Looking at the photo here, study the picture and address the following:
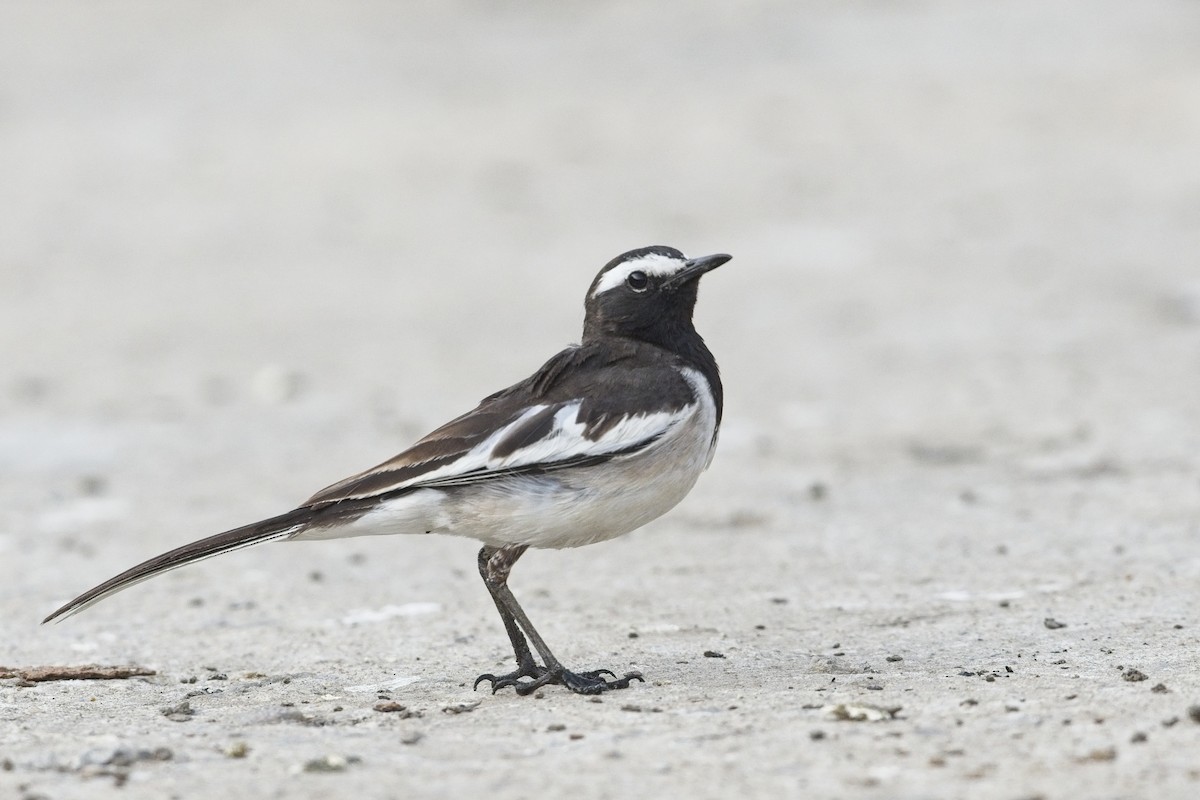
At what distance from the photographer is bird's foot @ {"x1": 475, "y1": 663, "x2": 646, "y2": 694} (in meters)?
5.66

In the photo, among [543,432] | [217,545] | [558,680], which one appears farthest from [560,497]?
[217,545]

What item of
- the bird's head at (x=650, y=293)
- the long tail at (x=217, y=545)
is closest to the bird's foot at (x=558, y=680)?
the long tail at (x=217, y=545)

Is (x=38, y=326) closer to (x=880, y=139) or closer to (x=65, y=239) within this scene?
(x=65, y=239)

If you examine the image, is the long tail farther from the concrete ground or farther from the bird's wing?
the concrete ground

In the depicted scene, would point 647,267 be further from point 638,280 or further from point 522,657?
point 522,657

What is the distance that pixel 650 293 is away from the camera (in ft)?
20.8

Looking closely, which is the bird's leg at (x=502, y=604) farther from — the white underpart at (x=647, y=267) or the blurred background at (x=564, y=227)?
the blurred background at (x=564, y=227)

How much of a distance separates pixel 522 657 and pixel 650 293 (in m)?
1.44

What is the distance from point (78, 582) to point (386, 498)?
2.76m

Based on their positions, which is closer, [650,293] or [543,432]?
[543,432]

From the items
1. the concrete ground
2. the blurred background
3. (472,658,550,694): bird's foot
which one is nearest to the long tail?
the concrete ground

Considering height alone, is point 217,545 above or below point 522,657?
above

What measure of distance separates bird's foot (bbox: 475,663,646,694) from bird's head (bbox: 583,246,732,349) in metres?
1.30

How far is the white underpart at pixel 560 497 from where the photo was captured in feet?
18.8
